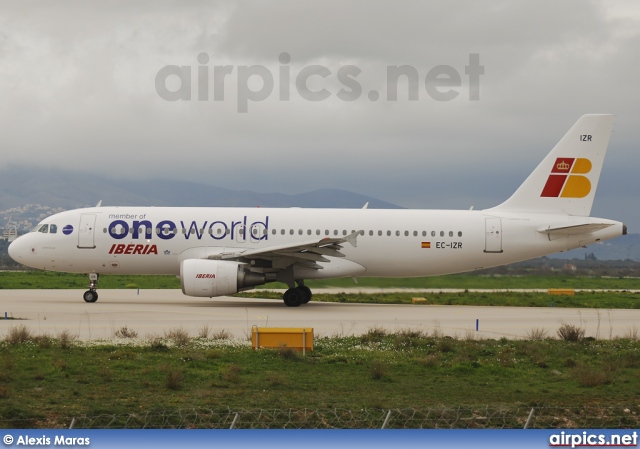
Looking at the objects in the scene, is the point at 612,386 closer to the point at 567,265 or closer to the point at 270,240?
the point at 270,240

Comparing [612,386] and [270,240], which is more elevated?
[270,240]

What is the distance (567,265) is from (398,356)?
34.2m

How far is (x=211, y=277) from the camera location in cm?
3259

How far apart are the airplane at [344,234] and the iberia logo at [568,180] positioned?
0.14 ft

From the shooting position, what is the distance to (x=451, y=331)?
1037 inches

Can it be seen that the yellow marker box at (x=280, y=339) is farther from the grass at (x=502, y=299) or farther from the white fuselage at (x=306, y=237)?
the grass at (x=502, y=299)

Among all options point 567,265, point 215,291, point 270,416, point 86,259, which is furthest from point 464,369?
point 567,265

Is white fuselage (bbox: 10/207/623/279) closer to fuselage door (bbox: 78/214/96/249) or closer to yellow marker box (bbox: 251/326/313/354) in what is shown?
fuselage door (bbox: 78/214/96/249)

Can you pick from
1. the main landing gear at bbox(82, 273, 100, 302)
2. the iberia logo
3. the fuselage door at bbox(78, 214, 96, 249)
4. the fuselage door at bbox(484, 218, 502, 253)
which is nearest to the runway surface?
the main landing gear at bbox(82, 273, 100, 302)

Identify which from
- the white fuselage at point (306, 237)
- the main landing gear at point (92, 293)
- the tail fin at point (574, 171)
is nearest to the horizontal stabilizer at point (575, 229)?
the white fuselage at point (306, 237)

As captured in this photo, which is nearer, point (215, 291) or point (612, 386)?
point (612, 386)

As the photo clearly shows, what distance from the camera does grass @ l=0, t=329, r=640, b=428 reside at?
47.1 ft

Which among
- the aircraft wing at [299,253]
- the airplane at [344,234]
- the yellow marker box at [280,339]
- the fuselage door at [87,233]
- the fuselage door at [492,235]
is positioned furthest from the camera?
the fuselage door at [492,235]

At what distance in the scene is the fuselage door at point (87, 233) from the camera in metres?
35.4
